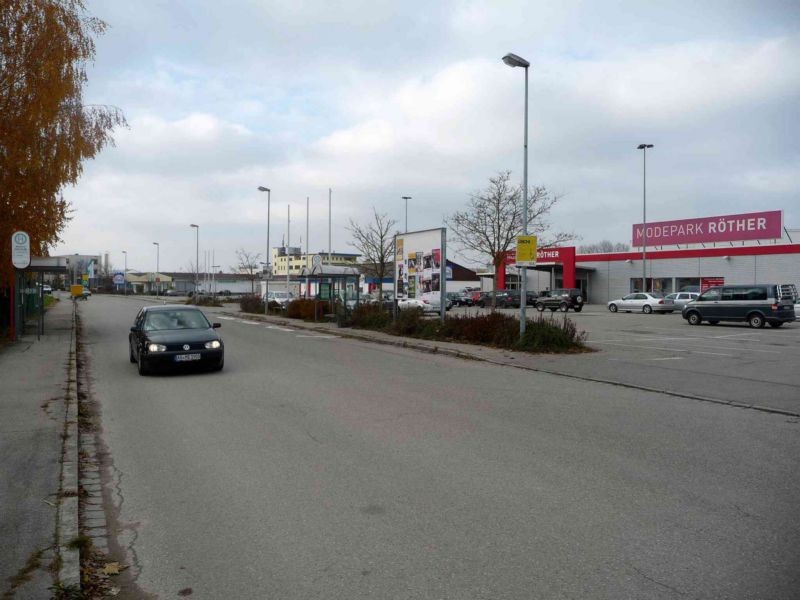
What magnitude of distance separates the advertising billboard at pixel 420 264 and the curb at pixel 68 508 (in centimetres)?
1509

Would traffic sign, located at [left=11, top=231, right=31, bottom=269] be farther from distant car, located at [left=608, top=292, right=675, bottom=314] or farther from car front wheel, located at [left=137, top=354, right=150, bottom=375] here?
distant car, located at [left=608, top=292, right=675, bottom=314]

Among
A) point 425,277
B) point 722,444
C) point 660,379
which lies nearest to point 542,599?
point 722,444

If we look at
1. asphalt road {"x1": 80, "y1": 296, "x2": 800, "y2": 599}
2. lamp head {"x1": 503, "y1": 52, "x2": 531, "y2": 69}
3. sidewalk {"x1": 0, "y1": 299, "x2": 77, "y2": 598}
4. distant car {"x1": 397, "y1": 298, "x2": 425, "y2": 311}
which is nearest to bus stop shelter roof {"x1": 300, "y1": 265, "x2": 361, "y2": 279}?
distant car {"x1": 397, "y1": 298, "x2": 425, "y2": 311}

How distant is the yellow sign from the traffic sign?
42.5 feet

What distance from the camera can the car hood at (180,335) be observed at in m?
13.5

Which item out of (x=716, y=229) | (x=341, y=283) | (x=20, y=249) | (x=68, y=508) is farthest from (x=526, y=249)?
(x=716, y=229)

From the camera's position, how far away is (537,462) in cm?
679

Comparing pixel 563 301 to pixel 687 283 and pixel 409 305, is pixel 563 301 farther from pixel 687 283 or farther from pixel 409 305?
pixel 409 305

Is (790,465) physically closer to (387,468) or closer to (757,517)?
(757,517)

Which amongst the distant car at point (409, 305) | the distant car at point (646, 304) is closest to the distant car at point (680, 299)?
the distant car at point (646, 304)

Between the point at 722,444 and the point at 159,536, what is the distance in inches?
237

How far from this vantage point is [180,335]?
548 inches

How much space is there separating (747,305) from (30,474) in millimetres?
28779

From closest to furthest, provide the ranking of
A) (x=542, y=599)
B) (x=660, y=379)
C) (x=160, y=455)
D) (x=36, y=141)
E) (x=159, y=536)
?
(x=542, y=599)
(x=159, y=536)
(x=160, y=455)
(x=660, y=379)
(x=36, y=141)
